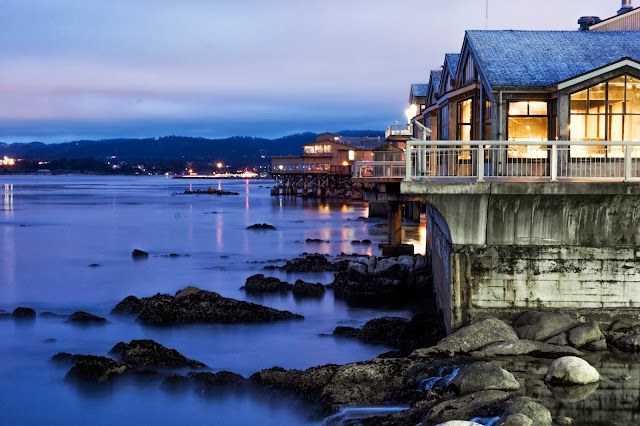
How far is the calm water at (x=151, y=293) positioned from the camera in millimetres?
15641

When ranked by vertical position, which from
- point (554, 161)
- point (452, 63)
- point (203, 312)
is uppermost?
point (452, 63)

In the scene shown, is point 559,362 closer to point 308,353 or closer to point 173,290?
point 308,353

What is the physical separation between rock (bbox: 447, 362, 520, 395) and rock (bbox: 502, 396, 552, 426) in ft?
3.46

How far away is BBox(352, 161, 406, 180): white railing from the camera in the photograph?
104ft

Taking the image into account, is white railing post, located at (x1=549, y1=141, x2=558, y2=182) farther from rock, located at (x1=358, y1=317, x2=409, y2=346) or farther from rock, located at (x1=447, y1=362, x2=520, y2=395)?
rock, located at (x1=358, y1=317, x2=409, y2=346)

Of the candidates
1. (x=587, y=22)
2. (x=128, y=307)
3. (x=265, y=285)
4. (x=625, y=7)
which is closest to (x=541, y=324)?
(x=128, y=307)

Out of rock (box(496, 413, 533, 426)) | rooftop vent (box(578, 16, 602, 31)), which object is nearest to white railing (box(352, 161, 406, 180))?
rooftop vent (box(578, 16, 602, 31))

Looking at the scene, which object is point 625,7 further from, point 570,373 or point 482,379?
point 482,379

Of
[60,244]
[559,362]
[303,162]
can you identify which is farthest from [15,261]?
[303,162]

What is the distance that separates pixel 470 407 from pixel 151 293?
1943cm

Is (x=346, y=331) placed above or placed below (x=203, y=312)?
below

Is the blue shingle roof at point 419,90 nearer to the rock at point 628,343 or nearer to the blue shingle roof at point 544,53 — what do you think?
the blue shingle roof at point 544,53

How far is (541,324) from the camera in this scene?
1541cm

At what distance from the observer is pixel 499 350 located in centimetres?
1483
